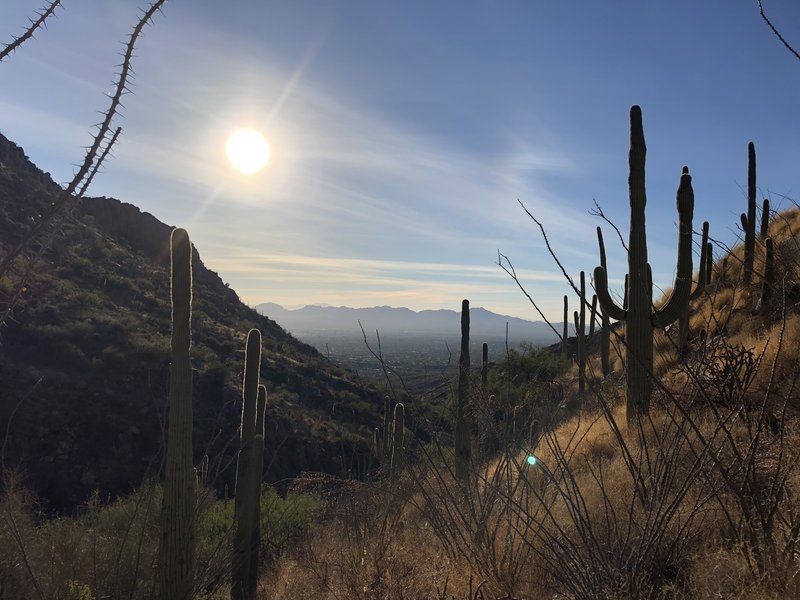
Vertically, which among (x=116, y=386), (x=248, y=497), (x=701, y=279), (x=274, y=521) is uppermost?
(x=701, y=279)

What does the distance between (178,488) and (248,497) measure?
3.18 m

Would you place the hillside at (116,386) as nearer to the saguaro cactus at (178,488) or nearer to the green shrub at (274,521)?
the green shrub at (274,521)

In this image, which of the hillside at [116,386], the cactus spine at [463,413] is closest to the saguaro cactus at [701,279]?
the cactus spine at [463,413]

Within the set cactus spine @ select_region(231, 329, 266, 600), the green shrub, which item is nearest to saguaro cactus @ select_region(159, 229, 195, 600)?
cactus spine @ select_region(231, 329, 266, 600)

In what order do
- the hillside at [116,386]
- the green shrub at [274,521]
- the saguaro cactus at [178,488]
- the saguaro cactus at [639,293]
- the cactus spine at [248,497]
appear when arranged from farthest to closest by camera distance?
1. the hillside at [116,386]
2. the green shrub at [274,521]
3. the cactus spine at [248,497]
4. the saguaro cactus at [639,293]
5. the saguaro cactus at [178,488]

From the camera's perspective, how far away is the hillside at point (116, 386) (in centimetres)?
1780

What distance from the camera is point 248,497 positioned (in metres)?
9.46

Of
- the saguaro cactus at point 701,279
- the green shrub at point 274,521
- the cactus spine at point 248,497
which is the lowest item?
the green shrub at point 274,521

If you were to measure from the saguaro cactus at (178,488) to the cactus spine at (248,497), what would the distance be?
2187 mm

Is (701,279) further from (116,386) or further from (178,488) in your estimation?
(116,386)

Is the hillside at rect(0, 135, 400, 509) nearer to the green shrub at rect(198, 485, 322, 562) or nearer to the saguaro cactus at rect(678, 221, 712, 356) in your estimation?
the green shrub at rect(198, 485, 322, 562)

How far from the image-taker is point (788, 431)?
472 cm

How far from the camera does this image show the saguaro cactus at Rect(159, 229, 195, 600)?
6.39m

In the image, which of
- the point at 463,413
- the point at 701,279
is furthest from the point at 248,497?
the point at 701,279
